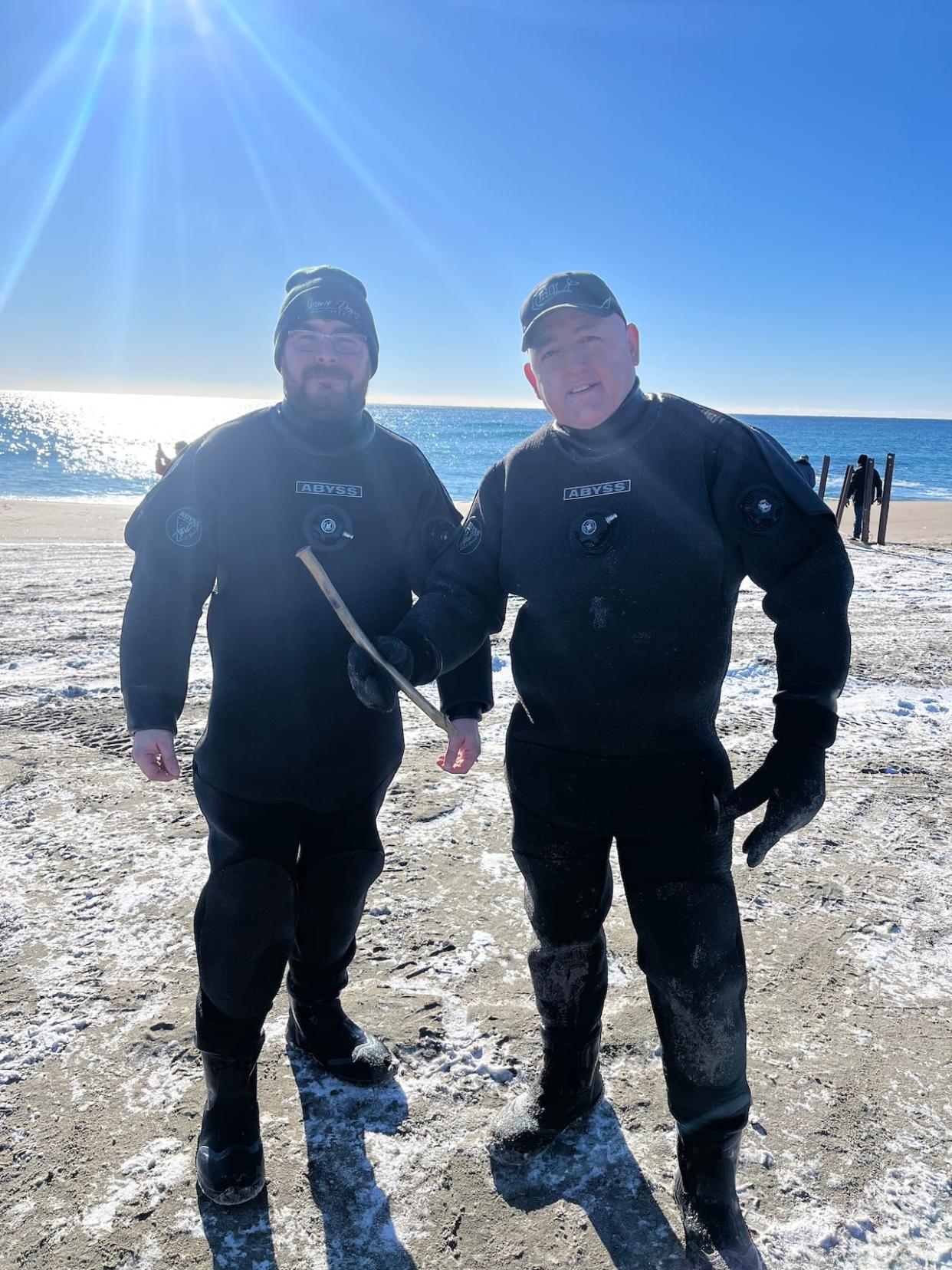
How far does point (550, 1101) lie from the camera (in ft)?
7.40

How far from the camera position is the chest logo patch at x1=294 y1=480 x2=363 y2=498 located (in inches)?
93.2

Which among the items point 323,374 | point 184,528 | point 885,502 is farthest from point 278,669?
point 885,502

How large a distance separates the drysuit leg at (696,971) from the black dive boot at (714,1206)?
46 mm

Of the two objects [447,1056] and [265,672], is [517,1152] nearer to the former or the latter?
[447,1056]

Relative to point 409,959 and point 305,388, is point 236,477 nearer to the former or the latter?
point 305,388

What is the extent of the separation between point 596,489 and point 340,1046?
74.6 inches

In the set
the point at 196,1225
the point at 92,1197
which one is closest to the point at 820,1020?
the point at 196,1225

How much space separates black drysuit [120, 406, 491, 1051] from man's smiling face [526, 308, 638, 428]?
0.65 meters

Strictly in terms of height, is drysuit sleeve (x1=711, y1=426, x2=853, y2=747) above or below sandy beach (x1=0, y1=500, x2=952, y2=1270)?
above

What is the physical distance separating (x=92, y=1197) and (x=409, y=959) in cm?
124

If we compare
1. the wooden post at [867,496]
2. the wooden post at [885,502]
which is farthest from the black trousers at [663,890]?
the wooden post at [885,502]

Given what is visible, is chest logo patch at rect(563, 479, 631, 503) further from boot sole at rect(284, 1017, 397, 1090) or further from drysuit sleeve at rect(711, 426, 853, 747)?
boot sole at rect(284, 1017, 397, 1090)

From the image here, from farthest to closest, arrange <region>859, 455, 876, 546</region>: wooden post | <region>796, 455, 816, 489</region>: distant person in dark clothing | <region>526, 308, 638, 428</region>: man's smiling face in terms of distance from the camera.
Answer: <region>859, 455, 876, 546</region>: wooden post
<region>796, 455, 816, 489</region>: distant person in dark clothing
<region>526, 308, 638, 428</region>: man's smiling face


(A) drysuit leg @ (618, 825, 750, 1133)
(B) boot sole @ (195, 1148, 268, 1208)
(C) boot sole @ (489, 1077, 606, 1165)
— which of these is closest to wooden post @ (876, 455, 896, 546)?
(A) drysuit leg @ (618, 825, 750, 1133)
